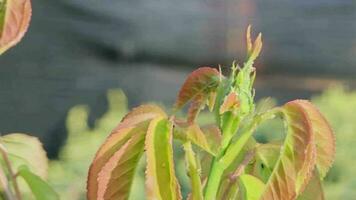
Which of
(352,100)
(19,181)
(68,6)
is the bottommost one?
(352,100)

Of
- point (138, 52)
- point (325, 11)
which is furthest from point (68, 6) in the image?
point (325, 11)

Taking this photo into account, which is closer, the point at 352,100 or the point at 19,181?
the point at 19,181

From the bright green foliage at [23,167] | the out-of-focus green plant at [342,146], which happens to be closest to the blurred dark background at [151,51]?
the out-of-focus green plant at [342,146]

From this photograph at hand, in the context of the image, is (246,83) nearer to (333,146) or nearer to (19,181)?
(333,146)

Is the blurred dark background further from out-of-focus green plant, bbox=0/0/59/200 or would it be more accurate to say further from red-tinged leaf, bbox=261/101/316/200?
red-tinged leaf, bbox=261/101/316/200

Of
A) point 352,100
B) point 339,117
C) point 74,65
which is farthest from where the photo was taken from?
point 74,65

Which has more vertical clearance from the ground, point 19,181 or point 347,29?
point 19,181
